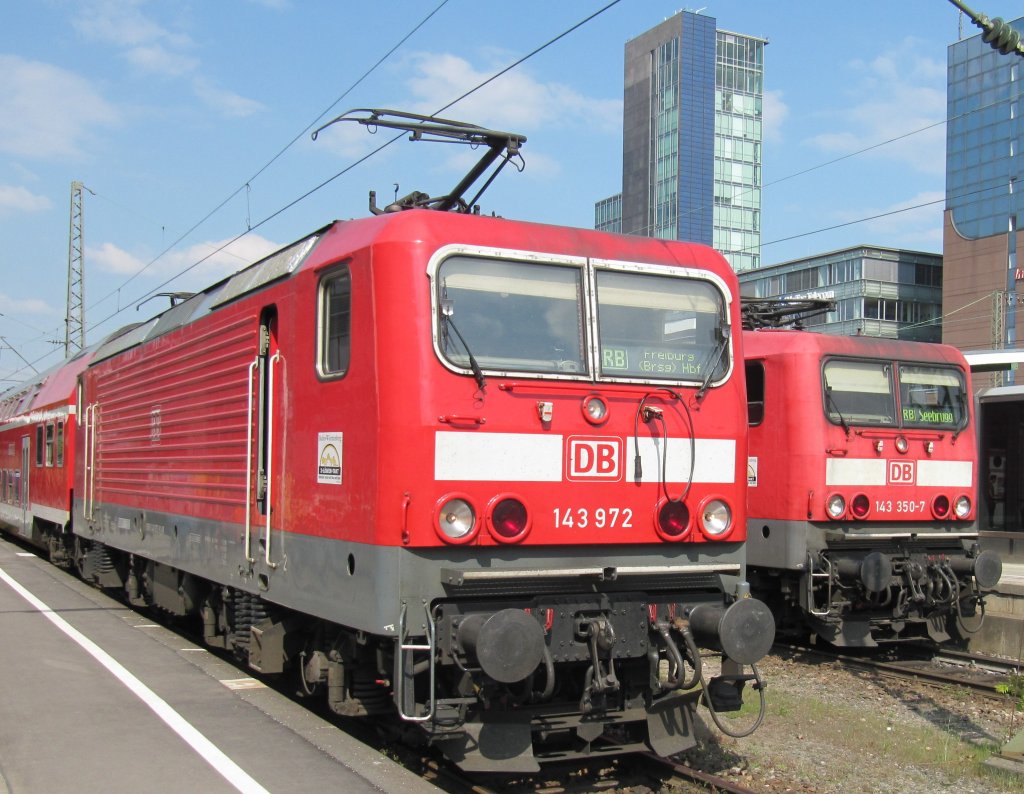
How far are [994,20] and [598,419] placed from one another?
406 centimetres

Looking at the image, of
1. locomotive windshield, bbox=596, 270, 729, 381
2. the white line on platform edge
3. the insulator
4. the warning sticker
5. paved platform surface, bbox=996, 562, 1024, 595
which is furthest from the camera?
paved platform surface, bbox=996, 562, 1024, 595

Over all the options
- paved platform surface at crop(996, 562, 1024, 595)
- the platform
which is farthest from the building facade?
the platform

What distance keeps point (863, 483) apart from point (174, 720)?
7.00 meters

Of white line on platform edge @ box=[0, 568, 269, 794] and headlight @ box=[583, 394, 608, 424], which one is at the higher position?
headlight @ box=[583, 394, 608, 424]

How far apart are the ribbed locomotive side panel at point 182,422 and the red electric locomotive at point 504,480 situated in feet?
1.57

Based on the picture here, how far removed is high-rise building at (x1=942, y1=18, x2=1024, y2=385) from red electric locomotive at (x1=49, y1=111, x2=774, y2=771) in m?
62.2

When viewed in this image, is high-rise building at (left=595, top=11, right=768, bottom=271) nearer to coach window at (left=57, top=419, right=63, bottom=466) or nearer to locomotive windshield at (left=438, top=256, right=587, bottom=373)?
coach window at (left=57, top=419, right=63, bottom=466)

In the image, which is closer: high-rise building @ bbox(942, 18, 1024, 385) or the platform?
the platform

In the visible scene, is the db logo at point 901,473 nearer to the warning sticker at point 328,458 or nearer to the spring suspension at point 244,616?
the spring suspension at point 244,616

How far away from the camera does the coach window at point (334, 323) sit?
6.16 m

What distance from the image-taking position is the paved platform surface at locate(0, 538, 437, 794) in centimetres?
573

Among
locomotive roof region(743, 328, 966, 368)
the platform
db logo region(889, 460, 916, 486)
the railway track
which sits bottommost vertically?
the railway track

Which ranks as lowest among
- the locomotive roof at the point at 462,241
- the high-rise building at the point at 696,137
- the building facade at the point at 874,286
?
the locomotive roof at the point at 462,241

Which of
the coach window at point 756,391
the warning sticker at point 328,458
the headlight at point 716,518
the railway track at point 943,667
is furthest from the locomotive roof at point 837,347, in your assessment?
the warning sticker at point 328,458
